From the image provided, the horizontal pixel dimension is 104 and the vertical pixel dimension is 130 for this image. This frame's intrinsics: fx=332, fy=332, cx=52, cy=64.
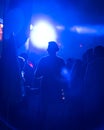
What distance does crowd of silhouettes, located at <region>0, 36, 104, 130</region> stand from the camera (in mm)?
5539

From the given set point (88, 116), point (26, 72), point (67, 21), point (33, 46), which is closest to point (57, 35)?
point (67, 21)

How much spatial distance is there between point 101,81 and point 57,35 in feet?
38.1

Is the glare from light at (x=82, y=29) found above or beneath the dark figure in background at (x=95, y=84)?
above

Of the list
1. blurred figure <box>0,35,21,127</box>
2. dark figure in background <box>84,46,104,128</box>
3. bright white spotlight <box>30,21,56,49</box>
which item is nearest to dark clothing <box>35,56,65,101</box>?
dark figure in background <box>84,46,104,128</box>

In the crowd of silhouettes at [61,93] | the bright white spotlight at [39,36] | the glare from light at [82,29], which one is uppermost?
the glare from light at [82,29]

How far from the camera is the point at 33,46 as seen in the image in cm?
1473

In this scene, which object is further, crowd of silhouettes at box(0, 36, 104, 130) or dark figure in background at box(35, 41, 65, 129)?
dark figure in background at box(35, 41, 65, 129)

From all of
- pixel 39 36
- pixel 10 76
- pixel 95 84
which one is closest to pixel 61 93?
pixel 95 84

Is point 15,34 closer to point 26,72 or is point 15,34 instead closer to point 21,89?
point 21,89

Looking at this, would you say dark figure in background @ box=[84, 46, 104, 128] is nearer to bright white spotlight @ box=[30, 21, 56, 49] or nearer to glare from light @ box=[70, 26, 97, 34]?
bright white spotlight @ box=[30, 21, 56, 49]

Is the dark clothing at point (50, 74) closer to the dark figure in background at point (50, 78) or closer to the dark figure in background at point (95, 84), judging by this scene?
the dark figure in background at point (50, 78)

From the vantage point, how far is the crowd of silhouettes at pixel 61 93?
5.54m

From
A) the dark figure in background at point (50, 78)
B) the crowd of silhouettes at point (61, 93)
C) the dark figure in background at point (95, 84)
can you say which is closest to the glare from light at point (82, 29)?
the crowd of silhouettes at point (61, 93)

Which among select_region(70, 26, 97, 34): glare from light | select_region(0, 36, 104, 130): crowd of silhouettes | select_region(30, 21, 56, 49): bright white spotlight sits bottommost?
select_region(0, 36, 104, 130): crowd of silhouettes
